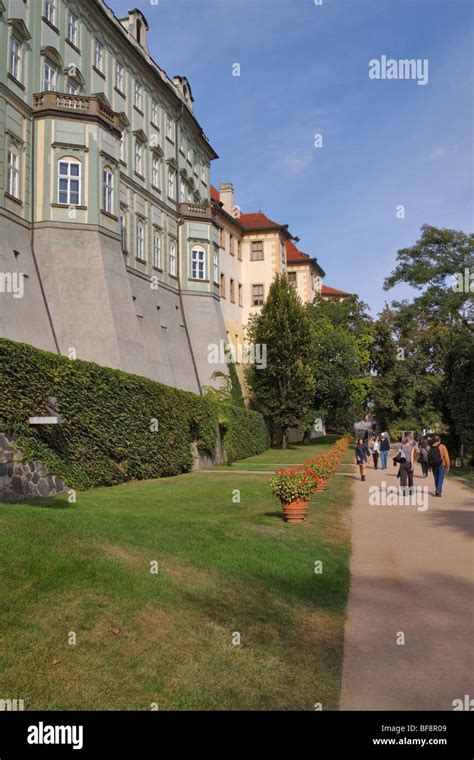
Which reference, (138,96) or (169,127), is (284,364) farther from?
(138,96)

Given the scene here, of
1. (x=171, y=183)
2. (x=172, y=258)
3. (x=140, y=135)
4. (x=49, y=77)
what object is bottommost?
Result: (x=172, y=258)

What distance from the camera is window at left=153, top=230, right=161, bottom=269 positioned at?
4129 cm

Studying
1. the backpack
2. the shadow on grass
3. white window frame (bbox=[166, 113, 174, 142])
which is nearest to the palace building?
white window frame (bbox=[166, 113, 174, 142])

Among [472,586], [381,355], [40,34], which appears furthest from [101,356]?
[381,355]

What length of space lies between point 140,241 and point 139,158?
501cm

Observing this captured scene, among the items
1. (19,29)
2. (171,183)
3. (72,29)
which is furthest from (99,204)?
(171,183)

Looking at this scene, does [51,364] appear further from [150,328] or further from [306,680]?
[150,328]

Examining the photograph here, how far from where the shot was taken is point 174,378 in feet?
133

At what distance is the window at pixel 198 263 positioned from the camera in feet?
151

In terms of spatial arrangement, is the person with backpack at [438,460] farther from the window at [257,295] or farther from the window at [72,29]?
the window at [257,295]

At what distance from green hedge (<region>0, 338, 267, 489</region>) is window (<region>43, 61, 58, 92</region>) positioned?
15083 mm

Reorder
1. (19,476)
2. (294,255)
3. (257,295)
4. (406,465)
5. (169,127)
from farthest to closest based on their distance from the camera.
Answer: (294,255) → (257,295) → (169,127) → (406,465) → (19,476)

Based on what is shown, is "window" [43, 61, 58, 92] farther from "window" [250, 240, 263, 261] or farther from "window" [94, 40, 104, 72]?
"window" [250, 240, 263, 261]

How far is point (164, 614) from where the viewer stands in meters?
7.27
